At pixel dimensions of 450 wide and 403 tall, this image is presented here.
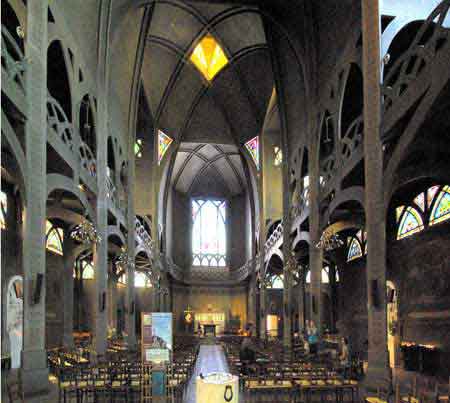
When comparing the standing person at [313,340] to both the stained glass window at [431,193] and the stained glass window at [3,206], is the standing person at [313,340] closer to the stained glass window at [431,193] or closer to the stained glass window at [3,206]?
the stained glass window at [431,193]

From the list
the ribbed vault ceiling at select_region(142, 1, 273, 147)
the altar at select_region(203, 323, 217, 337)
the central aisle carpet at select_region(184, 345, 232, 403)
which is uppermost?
the ribbed vault ceiling at select_region(142, 1, 273, 147)

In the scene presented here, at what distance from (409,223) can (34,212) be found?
11958 mm

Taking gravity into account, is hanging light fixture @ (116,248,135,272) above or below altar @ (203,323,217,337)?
above

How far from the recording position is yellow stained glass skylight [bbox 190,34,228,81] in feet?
99.1

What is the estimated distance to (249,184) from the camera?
3922 cm

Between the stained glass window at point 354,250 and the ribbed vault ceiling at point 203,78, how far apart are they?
12281 millimetres

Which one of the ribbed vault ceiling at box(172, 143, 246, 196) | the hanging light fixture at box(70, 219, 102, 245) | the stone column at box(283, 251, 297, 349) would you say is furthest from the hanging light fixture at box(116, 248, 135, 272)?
the ribbed vault ceiling at box(172, 143, 246, 196)

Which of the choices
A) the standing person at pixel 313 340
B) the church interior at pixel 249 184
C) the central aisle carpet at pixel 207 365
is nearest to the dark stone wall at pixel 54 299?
the church interior at pixel 249 184

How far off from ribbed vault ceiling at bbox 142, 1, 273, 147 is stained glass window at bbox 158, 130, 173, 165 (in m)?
0.37

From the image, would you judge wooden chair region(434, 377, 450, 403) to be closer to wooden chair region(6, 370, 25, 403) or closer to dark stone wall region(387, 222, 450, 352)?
dark stone wall region(387, 222, 450, 352)

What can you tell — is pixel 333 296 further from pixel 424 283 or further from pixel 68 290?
pixel 68 290

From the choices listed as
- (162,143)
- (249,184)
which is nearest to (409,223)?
(162,143)

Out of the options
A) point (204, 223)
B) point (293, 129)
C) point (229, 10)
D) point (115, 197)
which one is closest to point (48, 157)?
point (115, 197)

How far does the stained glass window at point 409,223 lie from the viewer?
1591 centimetres
